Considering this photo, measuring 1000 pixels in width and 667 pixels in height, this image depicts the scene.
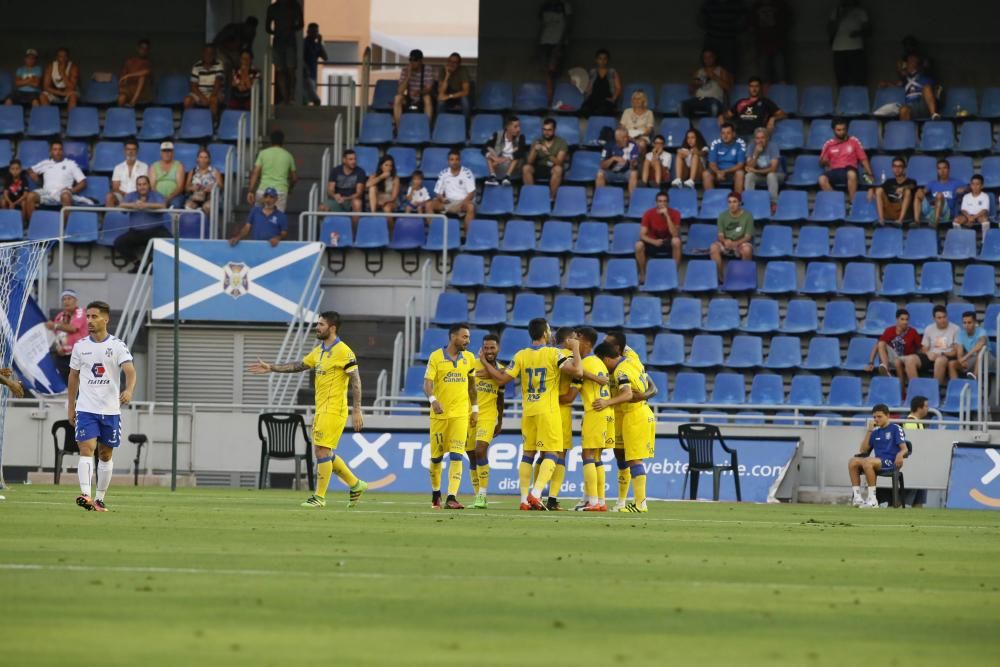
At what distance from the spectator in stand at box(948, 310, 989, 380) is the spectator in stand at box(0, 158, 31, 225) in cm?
1652

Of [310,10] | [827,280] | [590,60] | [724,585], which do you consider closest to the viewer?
[724,585]

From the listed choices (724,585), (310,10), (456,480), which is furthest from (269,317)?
(310,10)

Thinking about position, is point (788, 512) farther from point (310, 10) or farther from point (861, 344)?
point (310, 10)

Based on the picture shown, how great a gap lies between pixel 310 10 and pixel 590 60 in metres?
23.8

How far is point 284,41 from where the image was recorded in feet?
117

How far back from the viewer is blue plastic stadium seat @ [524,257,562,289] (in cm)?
3016

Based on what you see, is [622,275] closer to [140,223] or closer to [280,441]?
[280,441]

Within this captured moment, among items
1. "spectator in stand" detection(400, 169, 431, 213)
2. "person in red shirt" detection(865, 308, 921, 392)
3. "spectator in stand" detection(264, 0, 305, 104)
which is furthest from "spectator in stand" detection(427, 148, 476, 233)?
"person in red shirt" detection(865, 308, 921, 392)

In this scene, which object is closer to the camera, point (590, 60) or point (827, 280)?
point (827, 280)

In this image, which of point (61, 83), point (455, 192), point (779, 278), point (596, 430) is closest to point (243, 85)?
point (61, 83)

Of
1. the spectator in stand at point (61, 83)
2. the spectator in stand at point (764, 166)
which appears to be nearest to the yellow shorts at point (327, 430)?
the spectator in stand at point (764, 166)

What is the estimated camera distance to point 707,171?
3141cm

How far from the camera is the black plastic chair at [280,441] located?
2631 cm

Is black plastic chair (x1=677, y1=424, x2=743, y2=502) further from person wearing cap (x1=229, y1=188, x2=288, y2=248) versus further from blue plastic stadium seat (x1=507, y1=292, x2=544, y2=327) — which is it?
person wearing cap (x1=229, y1=188, x2=288, y2=248)
